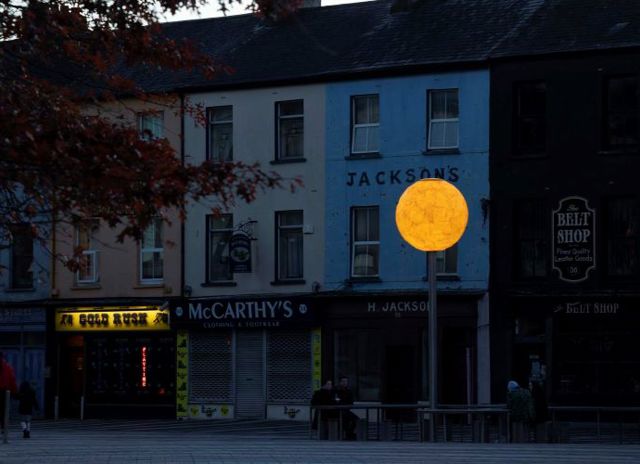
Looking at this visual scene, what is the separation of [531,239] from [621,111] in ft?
13.5

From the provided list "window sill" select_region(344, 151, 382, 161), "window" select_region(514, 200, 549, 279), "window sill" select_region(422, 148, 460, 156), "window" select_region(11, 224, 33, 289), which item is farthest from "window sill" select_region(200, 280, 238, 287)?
"window" select_region(514, 200, 549, 279)

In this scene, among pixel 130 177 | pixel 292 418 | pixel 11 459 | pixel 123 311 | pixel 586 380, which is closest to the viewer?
pixel 130 177

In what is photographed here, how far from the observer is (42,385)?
53219 mm

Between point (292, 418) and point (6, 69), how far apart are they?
29672 millimetres

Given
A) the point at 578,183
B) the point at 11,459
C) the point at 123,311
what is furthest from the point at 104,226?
the point at 11,459

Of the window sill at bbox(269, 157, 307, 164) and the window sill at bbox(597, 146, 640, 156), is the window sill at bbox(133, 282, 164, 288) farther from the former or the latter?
the window sill at bbox(597, 146, 640, 156)

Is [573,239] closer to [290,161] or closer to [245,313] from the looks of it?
[290,161]

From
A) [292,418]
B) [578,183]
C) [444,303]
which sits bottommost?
[292,418]

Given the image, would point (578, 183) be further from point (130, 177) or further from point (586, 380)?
point (130, 177)

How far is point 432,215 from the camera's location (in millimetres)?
26828

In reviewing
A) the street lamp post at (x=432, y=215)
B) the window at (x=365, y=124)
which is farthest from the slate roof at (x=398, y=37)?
the street lamp post at (x=432, y=215)

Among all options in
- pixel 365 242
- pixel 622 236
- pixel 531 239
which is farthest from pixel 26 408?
pixel 622 236

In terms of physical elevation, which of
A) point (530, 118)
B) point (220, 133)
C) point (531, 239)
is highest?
point (220, 133)

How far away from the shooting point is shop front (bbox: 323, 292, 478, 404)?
152 feet
